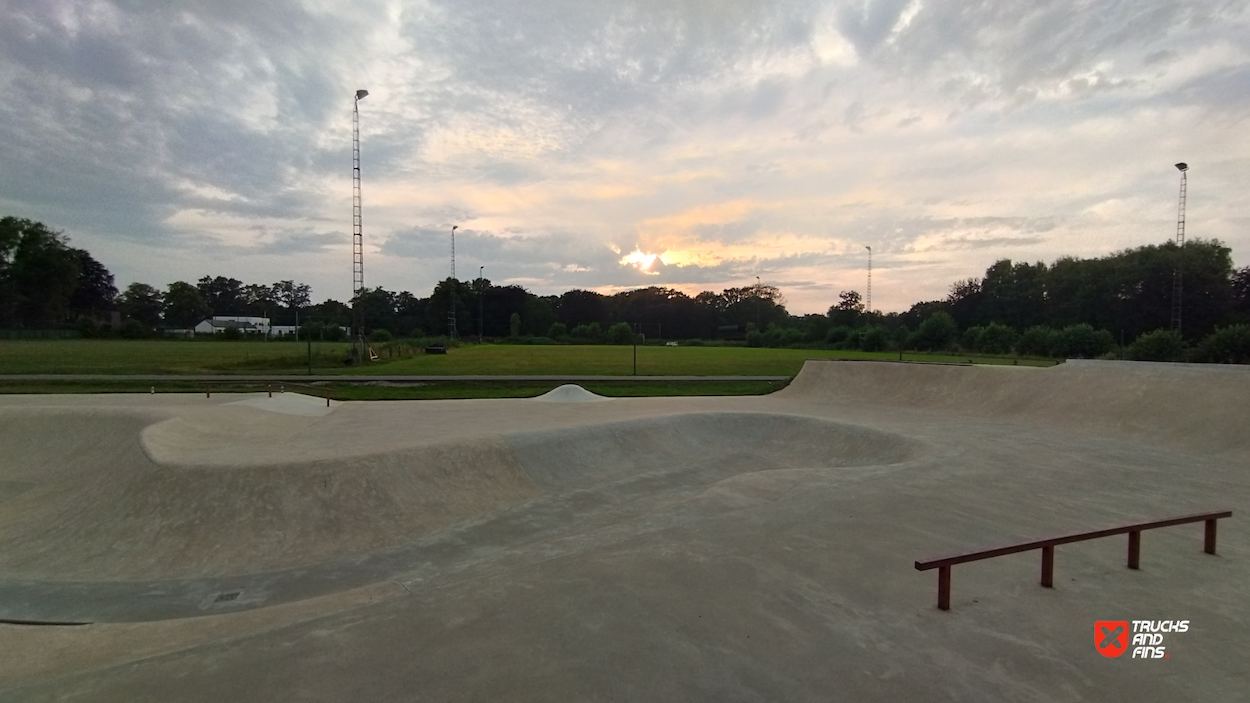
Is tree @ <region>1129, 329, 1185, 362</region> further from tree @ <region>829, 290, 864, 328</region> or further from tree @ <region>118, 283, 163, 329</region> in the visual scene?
tree @ <region>118, 283, 163, 329</region>

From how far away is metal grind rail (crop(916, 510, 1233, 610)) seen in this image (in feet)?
15.9

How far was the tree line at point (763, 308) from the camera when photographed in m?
53.9

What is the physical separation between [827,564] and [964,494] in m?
4.06

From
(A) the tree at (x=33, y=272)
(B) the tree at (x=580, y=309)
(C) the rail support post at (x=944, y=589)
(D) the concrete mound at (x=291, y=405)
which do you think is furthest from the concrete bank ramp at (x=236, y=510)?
(B) the tree at (x=580, y=309)

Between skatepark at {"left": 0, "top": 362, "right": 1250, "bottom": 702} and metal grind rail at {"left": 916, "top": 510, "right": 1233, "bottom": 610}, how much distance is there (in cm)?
15

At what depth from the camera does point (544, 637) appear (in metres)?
4.17

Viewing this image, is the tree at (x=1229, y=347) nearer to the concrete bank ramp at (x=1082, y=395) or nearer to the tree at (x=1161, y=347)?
the tree at (x=1161, y=347)

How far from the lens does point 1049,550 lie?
17.6ft

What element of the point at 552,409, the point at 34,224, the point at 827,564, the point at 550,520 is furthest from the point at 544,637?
the point at 34,224

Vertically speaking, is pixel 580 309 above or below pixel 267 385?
above

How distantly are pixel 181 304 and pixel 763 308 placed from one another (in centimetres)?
10648

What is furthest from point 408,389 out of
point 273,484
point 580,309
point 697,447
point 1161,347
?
point 580,309

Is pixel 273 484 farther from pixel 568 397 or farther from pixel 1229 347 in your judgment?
pixel 1229 347

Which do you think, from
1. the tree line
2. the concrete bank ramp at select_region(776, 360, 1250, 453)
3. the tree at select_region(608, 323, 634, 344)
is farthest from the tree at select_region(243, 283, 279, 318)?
the concrete bank ramp at select_region(776, 360, 1250, 453)
